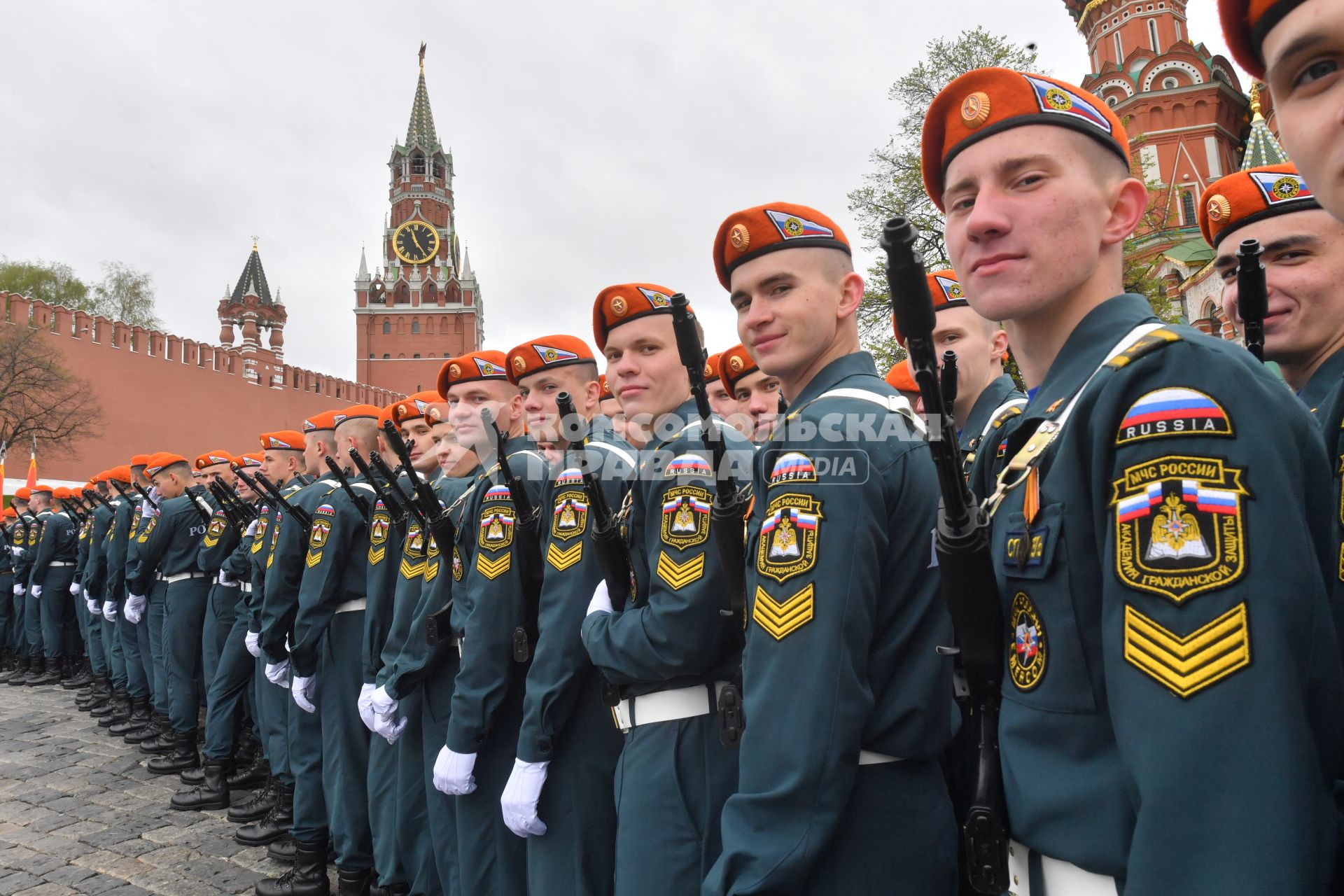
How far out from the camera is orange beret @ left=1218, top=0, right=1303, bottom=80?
3.51 ft

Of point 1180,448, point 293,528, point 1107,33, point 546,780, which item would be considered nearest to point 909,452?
point 1180,448

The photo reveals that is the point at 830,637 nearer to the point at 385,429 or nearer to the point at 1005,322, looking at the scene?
the point at 1005,322

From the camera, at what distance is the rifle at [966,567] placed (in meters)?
1.27

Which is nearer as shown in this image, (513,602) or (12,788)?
(513,602)

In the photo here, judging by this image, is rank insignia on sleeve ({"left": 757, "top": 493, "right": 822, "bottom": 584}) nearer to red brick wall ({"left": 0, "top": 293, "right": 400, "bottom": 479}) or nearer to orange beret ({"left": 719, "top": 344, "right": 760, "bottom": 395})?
orange beret ({"left": 719, "top": 344, "right": 760, "bottom": 395})

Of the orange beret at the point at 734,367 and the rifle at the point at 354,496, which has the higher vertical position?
the orange beret at the point at 734,367

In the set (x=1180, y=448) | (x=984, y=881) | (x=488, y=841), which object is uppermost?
(x=1180, y=448)

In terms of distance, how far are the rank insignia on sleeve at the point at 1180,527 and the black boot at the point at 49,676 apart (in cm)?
1520

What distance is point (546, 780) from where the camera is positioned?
292 centimetres

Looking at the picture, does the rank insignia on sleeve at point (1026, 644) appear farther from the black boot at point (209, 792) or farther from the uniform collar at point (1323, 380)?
the black boot at point (209, 792)

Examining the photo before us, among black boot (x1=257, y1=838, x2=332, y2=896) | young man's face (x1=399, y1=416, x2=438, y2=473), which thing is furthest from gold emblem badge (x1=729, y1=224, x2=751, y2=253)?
black boot (x1=257, y1=838, x2=332, y2=896)

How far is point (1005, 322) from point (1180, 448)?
533 millimetres

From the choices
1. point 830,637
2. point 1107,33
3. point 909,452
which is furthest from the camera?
point 1107,33

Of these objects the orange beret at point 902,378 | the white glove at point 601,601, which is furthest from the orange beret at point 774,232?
the orange beret at point 902,378
